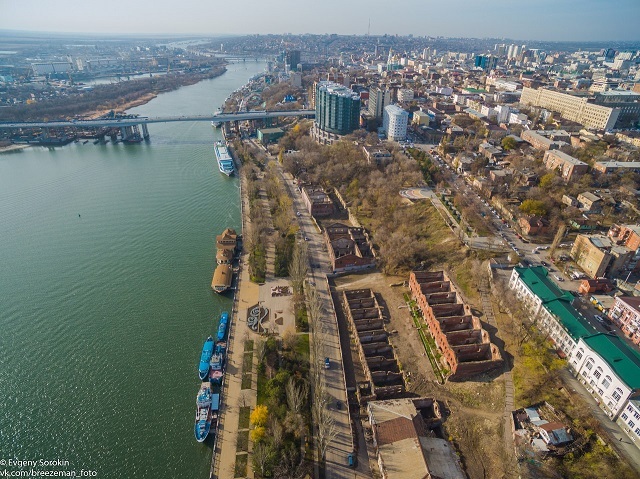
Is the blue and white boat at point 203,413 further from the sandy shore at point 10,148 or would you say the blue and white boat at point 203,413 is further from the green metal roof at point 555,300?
the sandy shore at point 10,148

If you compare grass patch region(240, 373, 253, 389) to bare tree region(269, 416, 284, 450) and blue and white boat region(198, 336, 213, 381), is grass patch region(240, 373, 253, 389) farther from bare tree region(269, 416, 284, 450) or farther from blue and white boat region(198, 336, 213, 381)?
bare tree region(269, 416, 284, 450)

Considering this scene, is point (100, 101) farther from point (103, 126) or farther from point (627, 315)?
point (627, 315)

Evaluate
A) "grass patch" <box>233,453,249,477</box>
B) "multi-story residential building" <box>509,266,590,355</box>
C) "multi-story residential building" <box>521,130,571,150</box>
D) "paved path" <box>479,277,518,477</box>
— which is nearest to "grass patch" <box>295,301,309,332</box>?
"grass patch" <box>233,453,249,477</box>

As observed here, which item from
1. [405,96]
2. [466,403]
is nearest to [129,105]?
[405,96]

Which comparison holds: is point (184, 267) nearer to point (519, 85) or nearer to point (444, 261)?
point (444, 261)

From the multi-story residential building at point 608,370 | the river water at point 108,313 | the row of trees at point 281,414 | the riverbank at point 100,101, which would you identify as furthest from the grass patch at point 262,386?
the riverbank at point 100,101
